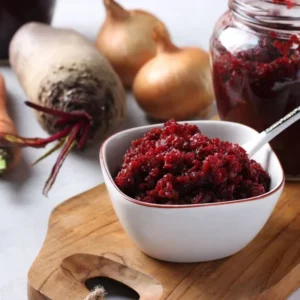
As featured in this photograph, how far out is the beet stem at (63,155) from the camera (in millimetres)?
1297

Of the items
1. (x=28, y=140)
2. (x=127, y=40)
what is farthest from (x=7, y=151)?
(x=127, y=40)

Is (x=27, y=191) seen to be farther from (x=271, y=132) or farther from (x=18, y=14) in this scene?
(x=18, y=14)

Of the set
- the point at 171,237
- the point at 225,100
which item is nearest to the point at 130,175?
the point at 171,237

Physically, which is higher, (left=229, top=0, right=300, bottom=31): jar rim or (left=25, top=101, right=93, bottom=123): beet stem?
(left=229, top=0, right=300, bottom=31): jar rim

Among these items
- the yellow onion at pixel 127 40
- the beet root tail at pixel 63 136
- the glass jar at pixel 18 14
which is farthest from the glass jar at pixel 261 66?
the glass jar at pixel 18 14

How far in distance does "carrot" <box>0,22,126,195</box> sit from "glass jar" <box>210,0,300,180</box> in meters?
0.27

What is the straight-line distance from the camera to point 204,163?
979 mm

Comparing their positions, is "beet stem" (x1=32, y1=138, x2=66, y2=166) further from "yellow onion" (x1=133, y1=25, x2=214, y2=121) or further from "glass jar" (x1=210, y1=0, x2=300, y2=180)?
"glass jar" (x1=210, y1=0, x2=300, y2=180)

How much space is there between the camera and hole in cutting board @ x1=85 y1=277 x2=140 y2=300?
3.31ft

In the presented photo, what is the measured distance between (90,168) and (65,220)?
28 centimetres

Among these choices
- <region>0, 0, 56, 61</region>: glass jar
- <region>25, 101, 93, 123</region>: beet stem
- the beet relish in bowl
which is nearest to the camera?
the beet relish in bowl

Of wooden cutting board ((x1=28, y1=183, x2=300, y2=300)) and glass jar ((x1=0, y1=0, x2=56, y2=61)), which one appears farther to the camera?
glass jar ((x1=0, y1=0, x2=56, y2=61))

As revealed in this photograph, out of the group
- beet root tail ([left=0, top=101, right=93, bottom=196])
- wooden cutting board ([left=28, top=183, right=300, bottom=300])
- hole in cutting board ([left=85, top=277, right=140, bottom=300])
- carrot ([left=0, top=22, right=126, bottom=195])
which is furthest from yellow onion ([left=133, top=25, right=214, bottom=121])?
hole in cutting board ([left=85, top=277, right=140, bottom=300])

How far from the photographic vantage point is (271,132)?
1.12m
